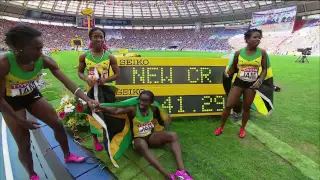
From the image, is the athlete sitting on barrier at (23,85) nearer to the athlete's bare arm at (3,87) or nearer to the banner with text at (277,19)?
the athlete's bare arm at (3,87)

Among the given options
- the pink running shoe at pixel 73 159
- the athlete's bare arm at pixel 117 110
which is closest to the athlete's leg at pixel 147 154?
the athlete's bare arm at pixel 117 110

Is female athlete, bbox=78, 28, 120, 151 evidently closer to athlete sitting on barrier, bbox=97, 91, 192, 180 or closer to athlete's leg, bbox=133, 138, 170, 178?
athlete sitting on barrier, bbox=97, 91, 192, 180

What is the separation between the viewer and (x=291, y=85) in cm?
783

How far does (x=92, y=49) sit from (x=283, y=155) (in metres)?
3.27

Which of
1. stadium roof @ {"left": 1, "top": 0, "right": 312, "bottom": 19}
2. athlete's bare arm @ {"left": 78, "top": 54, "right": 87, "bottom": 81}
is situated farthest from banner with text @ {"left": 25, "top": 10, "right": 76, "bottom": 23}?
athlete's bare arm @ {"left": 78, "top": 54, "right": 87, "bottom": 81}

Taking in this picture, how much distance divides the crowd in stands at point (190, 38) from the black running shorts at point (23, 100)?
30708 millimetres

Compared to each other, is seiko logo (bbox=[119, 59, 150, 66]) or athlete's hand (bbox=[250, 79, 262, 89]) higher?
seiko logo (bbox=[119, 59, 150, 66])

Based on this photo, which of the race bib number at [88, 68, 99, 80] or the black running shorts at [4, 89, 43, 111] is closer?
the black running shorts at [4, 89, 43, 111]

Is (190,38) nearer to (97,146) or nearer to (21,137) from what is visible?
(97,146)

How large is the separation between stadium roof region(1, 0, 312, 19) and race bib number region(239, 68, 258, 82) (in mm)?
37954

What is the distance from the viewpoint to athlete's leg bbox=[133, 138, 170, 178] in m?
2.45

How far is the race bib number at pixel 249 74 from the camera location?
3.29 metres

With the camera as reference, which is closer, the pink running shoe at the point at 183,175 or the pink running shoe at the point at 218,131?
the pink running shoe at the point at 183,175

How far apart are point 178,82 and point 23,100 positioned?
2684 millimetres
